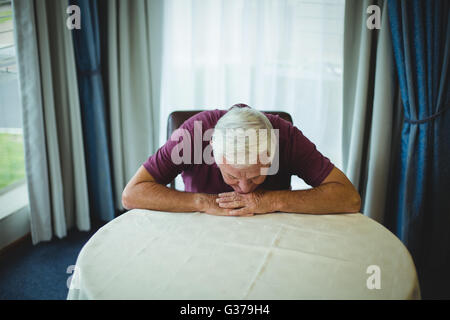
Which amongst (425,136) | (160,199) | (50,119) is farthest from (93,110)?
(425,136)

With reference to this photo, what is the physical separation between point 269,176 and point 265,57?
1.12 m

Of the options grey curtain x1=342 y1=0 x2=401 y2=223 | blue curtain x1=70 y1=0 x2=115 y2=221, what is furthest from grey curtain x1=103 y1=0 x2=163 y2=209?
grey curtain x1=342 y1=0 x2=401 y2=223

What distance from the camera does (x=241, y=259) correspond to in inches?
38.4

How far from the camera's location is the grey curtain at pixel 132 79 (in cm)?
245

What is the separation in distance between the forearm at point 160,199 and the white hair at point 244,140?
184 mm

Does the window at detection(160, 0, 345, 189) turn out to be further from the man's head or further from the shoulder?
the man's head

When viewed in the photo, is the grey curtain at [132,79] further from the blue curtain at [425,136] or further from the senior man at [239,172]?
the blue curtain at [425,136]

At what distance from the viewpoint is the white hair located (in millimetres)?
1170

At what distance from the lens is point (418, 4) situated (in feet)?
5.87

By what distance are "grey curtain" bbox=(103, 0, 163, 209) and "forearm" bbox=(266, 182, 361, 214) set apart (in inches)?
63.9

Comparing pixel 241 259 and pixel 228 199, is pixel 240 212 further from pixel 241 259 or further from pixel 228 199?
pixel 241 259
